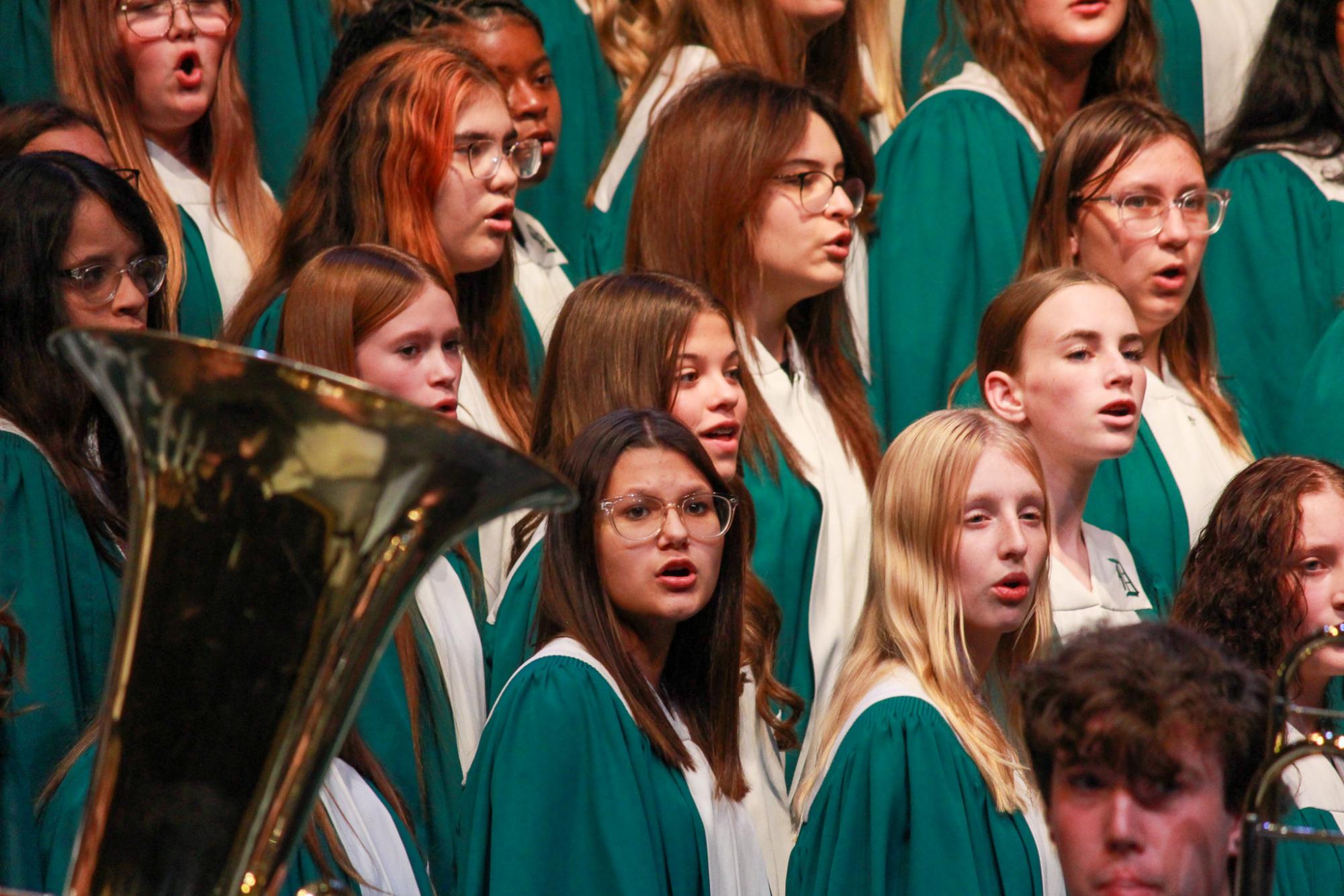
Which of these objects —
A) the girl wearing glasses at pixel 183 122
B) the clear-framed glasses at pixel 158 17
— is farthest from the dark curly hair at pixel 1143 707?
the clear-framed glasses at pixel 158 17

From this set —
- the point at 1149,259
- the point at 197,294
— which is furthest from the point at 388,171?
the point at 1149,259

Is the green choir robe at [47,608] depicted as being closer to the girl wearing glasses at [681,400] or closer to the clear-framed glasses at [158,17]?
the girl wearing glasses at [681,400]

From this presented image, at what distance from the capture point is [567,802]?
9.90 feet

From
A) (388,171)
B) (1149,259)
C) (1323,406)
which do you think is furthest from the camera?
(1323,406)

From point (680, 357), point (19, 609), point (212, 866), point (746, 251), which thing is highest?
point (746, 251)

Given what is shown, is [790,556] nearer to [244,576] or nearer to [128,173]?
[128,173]

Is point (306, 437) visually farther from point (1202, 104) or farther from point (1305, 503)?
point (1202, 104)

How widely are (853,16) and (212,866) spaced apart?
4.18 meters

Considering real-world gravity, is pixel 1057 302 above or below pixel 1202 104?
below

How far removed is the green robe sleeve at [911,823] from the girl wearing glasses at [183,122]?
5.34 feet

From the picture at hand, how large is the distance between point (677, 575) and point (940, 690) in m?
0.52

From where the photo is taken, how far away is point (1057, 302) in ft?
13.1

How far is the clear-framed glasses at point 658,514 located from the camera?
10.5ft

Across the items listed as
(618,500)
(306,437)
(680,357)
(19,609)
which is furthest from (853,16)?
Answer: (306,437)
